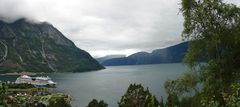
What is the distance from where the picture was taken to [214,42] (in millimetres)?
16734

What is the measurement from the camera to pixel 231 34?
16859mm

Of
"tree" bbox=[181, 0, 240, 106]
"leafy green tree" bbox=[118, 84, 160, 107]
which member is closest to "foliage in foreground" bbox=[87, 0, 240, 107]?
"tree" bbox=[181, 0, 240, 106]

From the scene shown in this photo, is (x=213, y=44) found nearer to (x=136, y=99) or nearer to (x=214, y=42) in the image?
(x=214, y=42)

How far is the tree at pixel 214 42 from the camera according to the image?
661 inches

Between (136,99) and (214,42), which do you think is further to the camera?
(136,99)

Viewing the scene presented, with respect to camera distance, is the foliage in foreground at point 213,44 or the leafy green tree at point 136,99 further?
the leafy green tree at point 136,99

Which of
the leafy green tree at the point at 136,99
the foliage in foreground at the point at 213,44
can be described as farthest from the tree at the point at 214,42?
the leafy green tree at the point at 136,99

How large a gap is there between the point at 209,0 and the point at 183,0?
4.06ft

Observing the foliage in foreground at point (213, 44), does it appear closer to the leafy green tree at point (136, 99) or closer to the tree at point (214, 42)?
the tree at point (214, 42)

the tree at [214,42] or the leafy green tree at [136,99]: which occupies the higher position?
the tree at [214,42]

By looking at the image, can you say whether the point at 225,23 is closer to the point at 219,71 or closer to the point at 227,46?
the point at 227,46

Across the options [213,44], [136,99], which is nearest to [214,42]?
[213,44]

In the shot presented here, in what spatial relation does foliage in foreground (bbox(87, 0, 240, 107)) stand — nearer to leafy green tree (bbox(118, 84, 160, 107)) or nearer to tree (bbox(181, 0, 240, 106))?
tree (bbox(181, 0, 240, 106))

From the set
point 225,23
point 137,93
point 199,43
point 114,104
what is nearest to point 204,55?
point 199,43
